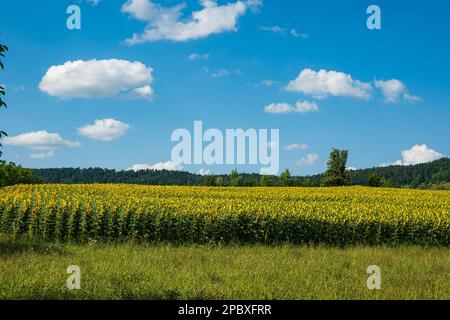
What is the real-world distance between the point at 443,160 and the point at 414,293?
5148 inches

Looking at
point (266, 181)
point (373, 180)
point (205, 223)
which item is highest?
point (373, 180)

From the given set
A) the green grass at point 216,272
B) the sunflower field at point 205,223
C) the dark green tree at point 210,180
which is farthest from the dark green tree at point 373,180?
the green grass at point 216,272

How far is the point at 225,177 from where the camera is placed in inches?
1972

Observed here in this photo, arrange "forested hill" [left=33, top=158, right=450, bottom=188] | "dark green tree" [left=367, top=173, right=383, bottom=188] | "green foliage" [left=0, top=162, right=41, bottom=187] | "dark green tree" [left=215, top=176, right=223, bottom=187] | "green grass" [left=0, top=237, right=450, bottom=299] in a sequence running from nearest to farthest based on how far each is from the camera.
→ "green grass" [left=0, top=237, right=450, bottom=299]
"green foliage" [left=0, top=162, right=41, bottom=187]
"dark green tree" [left=215, top=176, right=223, bottom=187]
"forested hill" [left=33, top=158, right=450, bottom=188]
"dark green tree" [left=367, top=173, right=383, bottom=188]

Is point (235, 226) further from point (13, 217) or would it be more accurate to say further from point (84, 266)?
point (13, 217)

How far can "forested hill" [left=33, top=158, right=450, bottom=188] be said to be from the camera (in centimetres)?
4881

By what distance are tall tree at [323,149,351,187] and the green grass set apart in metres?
37.5

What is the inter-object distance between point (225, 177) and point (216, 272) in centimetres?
3968

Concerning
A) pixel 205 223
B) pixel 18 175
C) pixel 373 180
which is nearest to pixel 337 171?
pixel 373 180

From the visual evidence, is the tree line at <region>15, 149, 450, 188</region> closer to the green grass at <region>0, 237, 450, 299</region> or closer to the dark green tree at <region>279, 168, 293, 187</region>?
the dark green tree at <region>279, 168, 293, 187</region>

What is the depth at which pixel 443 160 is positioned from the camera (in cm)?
12825

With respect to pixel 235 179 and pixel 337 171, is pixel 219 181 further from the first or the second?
pixel 337 171

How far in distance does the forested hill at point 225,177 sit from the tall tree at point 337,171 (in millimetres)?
1541

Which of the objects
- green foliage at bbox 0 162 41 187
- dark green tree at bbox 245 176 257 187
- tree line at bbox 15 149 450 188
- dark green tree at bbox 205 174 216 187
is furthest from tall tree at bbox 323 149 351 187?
green foliage at bbox 0 162 41 187
